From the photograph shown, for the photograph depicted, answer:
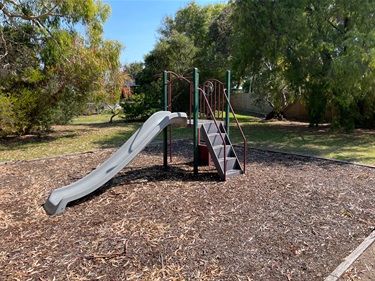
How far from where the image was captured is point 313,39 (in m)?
10.5

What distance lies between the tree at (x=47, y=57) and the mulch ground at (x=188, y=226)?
4565mm

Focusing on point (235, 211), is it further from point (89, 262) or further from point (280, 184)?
point (89, 262)

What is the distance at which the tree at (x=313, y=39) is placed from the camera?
9805 mm

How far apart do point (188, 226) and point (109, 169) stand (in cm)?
164

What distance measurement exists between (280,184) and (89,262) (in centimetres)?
323

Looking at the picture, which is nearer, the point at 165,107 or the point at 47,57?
the point at 165,107

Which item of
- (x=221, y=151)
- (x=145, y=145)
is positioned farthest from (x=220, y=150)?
(x=145, y=145)

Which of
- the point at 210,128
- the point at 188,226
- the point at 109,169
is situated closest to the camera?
the point at 188,226

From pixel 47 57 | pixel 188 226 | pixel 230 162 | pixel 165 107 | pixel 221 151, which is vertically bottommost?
pixel 188 226

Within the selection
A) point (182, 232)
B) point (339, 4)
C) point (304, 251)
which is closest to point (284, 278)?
point (304, 251)

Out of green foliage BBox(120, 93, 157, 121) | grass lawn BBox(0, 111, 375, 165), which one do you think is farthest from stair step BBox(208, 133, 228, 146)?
green foliage BBox(120, 93, 157, 121)

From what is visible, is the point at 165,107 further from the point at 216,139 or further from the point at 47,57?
the point at 47,57

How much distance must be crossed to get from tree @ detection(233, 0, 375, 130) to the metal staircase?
219 inches

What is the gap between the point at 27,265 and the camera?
106 inches
